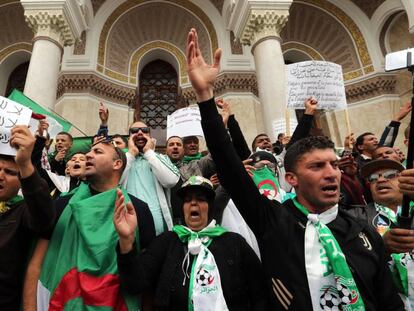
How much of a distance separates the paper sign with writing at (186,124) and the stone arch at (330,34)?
8608mm

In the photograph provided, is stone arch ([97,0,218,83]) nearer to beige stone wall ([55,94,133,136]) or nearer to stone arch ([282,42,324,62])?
beige stone wall ([55,94,133,136])

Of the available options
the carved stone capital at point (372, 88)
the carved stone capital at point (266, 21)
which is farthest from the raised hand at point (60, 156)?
the carved stone capital at point (372, 88)

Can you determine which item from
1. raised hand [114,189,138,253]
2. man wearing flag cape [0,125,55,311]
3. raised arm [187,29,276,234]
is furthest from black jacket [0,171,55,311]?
raised arm [187,29,276,234]

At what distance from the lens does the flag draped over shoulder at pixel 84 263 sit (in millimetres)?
1781

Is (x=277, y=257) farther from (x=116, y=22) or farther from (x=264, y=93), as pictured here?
(x=116, y=22)

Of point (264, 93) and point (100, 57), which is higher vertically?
point (100, 57)

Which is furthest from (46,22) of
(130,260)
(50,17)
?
(130,260)

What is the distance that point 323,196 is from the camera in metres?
1.64

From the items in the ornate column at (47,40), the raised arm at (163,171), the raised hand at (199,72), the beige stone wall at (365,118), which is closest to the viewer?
the raised hand at (199,72)

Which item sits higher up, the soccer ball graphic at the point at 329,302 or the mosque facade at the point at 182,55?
the mosque facade at the point at 182,55

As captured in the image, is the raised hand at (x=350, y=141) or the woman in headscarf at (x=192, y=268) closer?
the woman in headscarf at (x=192, y=268)

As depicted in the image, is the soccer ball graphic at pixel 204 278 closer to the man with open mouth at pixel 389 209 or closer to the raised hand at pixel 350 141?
the man with open mouth at pixel 389 209

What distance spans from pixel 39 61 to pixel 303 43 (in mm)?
8415

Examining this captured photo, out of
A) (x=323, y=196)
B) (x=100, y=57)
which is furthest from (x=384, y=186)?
(x=100, y=57)
